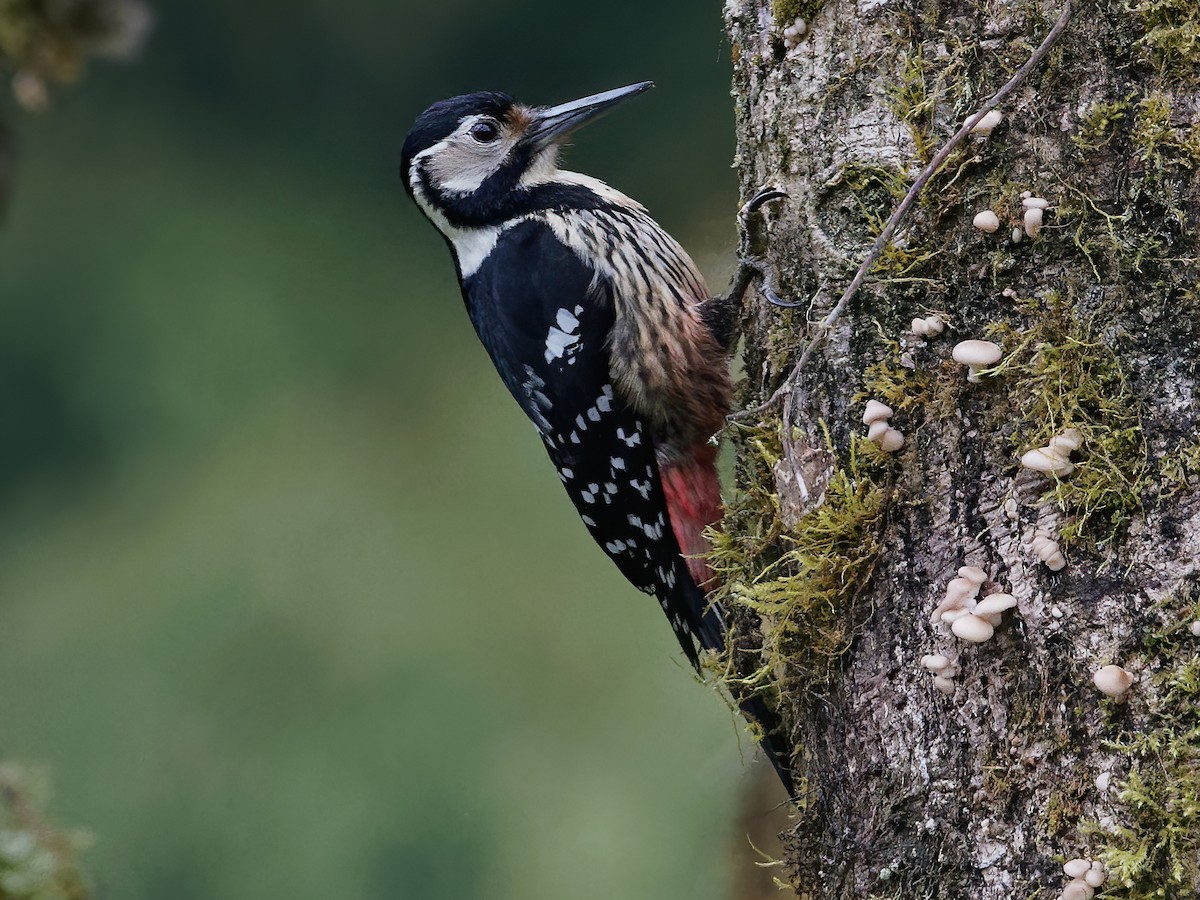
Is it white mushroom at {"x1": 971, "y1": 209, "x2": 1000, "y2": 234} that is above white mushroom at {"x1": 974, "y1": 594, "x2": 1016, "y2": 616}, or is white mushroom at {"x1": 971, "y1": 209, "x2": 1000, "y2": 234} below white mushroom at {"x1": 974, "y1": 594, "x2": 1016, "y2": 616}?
above

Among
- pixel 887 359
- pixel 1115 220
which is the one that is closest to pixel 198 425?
pixel 887 359

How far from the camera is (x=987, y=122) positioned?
165cm

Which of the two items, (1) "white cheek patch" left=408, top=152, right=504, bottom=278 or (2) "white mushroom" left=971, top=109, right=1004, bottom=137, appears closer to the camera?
(2) "white mushroom" left=971, top=109, right=1004, bottom=137

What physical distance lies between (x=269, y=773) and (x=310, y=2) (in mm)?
2851

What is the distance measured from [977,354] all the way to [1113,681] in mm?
466

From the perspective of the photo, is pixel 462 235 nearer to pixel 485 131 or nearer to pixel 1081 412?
pixel 485 131

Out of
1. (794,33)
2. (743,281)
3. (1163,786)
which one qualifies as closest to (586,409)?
(743,281)

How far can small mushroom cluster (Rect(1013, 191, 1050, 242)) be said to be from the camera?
1.59 m

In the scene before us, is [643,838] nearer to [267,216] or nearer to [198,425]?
[198,425]

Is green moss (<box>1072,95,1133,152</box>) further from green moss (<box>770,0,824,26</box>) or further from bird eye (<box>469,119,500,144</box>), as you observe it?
bird eye (<box>469,119,500,144</box>)

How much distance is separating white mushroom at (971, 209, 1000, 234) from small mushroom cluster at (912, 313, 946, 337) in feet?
0.45

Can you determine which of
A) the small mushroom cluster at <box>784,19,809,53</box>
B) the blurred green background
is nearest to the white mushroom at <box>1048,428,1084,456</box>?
the small mushroom cluster at <box>784,19,809,53</box>

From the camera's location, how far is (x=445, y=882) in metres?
3.83

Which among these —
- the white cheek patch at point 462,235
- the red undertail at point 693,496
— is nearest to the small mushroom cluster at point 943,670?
the red undertail at point 693,496
